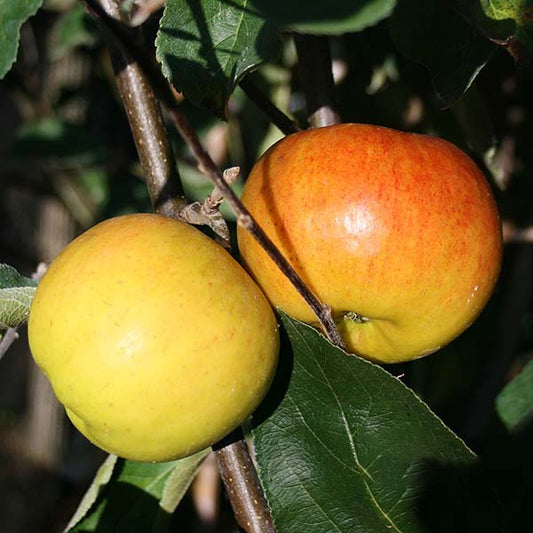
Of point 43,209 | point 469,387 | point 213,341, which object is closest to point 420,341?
point 213,341

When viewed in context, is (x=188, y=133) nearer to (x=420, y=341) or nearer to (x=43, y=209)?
(x=420, y=341)

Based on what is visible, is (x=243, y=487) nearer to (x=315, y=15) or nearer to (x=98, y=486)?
(x=98, y=486)

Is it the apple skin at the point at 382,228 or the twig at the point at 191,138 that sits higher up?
the twig at the point at 191,138

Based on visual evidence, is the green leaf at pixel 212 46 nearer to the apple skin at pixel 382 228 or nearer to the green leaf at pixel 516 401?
the apple skin at pixel 382 228

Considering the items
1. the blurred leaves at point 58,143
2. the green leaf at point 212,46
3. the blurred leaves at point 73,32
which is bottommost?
the blurred leaves at point 58,143

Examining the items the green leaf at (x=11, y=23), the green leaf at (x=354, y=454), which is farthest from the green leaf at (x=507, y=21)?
the green leaf at (x=11, y=23)

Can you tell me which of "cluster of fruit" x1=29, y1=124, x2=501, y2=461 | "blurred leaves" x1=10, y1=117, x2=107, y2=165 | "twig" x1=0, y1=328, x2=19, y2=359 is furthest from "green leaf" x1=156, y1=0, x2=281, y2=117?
"blurred leaves" x1=10, y1=117, x2=107, y2=165

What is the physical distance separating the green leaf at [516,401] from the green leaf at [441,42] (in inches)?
14.8

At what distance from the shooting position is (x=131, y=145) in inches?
71.1

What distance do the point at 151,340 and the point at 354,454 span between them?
0.71 feet

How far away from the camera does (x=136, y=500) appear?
0.92m

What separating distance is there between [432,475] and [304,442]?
0.11 metres

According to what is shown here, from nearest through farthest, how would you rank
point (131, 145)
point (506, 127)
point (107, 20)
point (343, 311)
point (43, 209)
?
point (107, 20), point (343, 311), point (506, 127), point (131, 145), point (43, 209)

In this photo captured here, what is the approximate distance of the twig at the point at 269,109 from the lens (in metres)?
0.86
